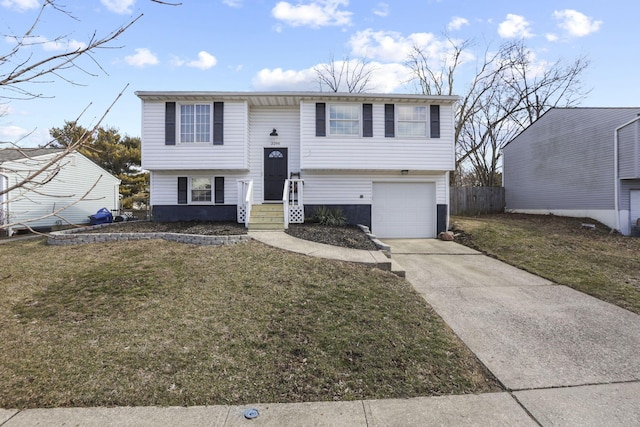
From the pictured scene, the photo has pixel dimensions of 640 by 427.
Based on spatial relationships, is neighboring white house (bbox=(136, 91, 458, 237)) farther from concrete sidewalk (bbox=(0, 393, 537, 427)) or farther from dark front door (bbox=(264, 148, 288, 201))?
concrete sidewalk (bbox=(0, 393, 537, 427))

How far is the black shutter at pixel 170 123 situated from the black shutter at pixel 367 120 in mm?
6594

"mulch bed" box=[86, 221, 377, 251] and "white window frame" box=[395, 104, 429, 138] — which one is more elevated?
"white window frame" box=[395, 104, 429, 138]

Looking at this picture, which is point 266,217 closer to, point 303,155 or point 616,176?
point 303,155

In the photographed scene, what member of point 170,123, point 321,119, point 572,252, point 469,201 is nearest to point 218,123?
point 170,123

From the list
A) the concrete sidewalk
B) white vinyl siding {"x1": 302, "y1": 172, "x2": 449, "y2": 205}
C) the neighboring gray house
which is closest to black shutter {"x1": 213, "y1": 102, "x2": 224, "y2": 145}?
white vinyl siding {"x1": 302, "y1": 172, "x2": 449, "y2": 205}

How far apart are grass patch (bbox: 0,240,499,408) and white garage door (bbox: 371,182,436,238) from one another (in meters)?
6.27

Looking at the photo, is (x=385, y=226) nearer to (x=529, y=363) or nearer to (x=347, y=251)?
(x=347, y=251)

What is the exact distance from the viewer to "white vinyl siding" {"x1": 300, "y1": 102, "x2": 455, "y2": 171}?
36.0ft

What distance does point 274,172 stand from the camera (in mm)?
11680

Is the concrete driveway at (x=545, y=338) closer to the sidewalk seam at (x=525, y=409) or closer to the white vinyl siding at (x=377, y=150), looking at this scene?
the sidewalk seam at (x=525, y=409)

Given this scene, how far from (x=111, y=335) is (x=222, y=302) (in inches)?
52.9

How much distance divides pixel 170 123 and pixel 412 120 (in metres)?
8.52

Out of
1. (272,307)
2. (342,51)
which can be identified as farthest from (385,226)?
(342,51)

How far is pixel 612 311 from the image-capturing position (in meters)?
4.80
